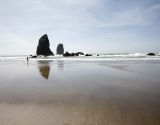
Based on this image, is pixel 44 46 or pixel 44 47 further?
pixel 44 46

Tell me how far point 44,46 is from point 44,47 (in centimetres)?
60

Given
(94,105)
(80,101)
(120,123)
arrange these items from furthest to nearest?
(80,101), (94,105), (120,123)

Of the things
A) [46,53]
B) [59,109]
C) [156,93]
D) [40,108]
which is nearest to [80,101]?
[59,109]

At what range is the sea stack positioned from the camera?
94.9 metres

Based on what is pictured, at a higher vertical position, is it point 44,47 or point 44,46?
point 44,46

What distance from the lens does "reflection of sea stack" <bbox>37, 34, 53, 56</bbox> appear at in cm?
9493

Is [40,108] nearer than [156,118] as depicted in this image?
No

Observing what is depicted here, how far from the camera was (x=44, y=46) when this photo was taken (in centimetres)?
9512

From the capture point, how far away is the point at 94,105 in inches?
209

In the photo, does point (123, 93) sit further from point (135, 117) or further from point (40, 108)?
point (40, 108)

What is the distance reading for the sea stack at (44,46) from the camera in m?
94.9

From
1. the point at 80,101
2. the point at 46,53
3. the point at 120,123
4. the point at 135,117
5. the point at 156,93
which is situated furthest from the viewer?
the point at 46,53

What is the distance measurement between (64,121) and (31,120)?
81 centimetres

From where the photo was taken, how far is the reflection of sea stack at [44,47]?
94.9 metres
